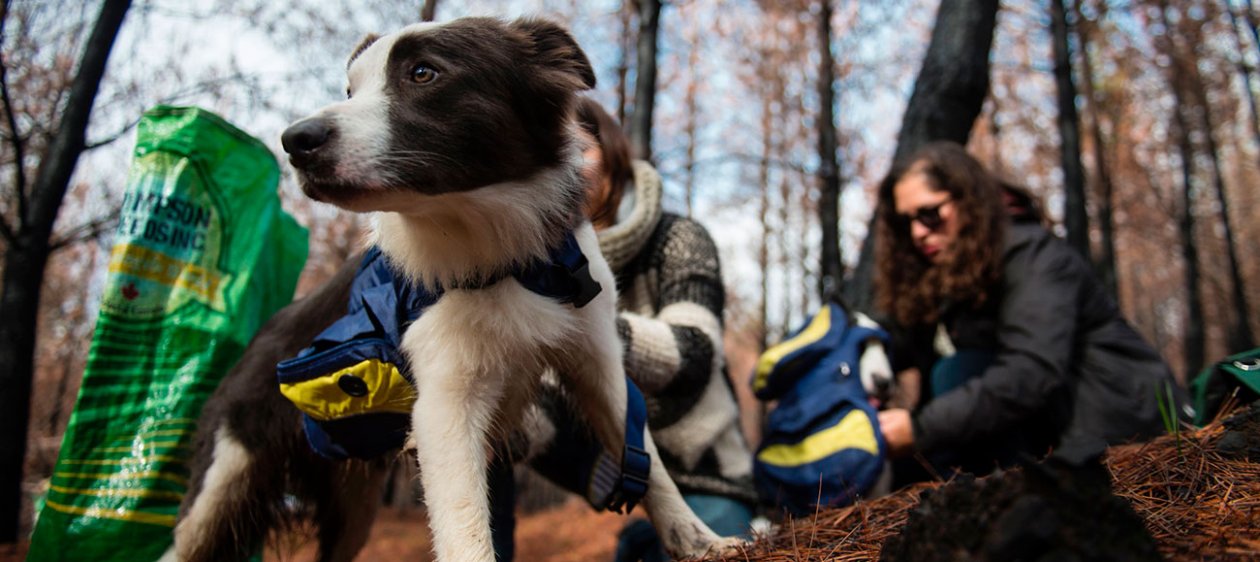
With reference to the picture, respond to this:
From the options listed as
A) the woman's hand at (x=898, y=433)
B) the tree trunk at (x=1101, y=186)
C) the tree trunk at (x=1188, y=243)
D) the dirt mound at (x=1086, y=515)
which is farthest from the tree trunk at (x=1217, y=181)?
the dirt mound at (x=1086, y=515)

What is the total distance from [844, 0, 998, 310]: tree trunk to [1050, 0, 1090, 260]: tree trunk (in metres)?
5.28

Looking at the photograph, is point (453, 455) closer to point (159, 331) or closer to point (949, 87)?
point (159, 331)

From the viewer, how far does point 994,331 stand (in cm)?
346

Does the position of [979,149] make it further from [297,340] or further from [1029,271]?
[297,340]

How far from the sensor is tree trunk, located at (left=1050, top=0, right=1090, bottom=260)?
31.1 feet

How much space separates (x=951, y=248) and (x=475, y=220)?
7.88 ft

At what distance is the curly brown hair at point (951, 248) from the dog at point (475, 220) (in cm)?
191

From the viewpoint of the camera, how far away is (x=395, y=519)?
12.0 m

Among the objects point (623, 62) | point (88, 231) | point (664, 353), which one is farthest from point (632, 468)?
point (623, 62)

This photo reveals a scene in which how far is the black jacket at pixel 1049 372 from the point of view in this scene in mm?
3041

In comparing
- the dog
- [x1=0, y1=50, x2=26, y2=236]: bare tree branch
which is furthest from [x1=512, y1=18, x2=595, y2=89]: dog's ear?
[x1=0, y1=50, x2=26, y2=236]: bare tree branch

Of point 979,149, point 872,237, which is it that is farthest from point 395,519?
point 979,149

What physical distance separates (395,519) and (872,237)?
31.8 feet

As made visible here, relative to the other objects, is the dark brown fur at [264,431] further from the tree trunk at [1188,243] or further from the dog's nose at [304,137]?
the tree trunk at [1188,243]
